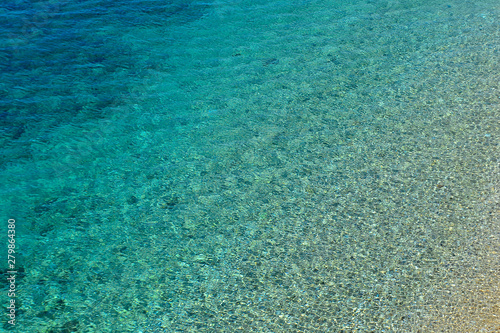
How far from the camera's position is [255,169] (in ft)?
15.6

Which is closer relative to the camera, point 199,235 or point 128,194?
point 199,235

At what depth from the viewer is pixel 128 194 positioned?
15.0 ft

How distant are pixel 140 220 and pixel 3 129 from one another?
249 cm

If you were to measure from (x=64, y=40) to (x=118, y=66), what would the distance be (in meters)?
1.31

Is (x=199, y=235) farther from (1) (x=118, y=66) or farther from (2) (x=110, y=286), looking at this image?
(1) (x=118, y=66)

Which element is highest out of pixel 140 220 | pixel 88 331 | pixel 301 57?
pixel 301 57

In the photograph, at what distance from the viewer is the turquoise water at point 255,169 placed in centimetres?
348

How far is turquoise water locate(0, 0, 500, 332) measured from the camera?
3.48m

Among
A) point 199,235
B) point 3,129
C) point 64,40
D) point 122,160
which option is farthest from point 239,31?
point 199,235

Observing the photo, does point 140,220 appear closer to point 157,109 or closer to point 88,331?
point 88,331

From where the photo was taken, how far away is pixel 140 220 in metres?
4.27

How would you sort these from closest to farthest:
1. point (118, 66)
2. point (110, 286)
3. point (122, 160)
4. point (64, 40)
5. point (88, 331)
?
1. point (88, 331)
2. point (110, 286)
3. point (122, 160)
4. point (118, 66)
5. point (64, 40)

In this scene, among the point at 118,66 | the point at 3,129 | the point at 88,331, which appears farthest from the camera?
the point at 118,66

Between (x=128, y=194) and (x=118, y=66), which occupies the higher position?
(x=118, y=66)
